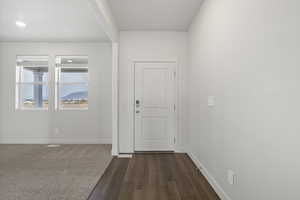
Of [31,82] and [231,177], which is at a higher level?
[31,82]

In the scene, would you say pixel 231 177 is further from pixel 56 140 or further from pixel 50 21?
pixel 56 140

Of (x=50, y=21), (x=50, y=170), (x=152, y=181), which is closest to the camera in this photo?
(x=152, y=181)

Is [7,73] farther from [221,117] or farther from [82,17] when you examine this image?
[221,117]

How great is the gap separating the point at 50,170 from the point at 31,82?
289 cm

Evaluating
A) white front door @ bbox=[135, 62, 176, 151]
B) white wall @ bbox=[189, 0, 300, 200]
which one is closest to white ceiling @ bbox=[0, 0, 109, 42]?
white front door @ bbox=[135, 62, 176, 151]

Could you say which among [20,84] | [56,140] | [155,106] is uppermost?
[20,84]

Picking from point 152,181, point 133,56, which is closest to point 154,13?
point 133,56

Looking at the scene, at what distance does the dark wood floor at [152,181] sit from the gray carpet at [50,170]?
206mm

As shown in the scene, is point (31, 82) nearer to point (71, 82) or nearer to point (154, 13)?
point (71, 82)

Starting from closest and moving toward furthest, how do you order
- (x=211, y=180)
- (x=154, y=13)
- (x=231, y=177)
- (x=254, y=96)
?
(x=254, y=96) < (x=231, y=177) < (x=211, y=180) < (x=154, y=13)

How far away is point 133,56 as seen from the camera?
4164 millimetres

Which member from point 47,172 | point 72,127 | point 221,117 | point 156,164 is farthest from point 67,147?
point 221,117

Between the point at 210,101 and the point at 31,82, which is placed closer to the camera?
the point at 210,101

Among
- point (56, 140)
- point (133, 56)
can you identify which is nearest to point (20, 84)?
point (56, 140)
